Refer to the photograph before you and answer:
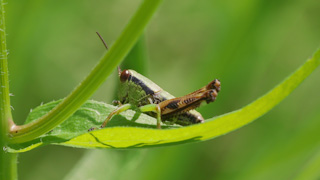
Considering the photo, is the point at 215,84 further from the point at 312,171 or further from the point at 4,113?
the point at 4,113

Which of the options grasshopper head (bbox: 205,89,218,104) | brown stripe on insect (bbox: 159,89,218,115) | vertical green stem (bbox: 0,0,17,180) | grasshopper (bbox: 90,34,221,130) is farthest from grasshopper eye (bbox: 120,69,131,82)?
vertical green stem (bbox: 0,0,17,180)

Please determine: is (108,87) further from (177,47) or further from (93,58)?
(177,47)

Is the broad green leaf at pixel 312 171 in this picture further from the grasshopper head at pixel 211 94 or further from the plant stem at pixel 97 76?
the plant stem at pixel 97 76

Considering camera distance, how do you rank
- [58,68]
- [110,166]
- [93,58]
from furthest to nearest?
1. [93,58]
2. [58,68]
3. [110,166]

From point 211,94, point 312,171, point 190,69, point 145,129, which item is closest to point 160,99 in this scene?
point 211,94

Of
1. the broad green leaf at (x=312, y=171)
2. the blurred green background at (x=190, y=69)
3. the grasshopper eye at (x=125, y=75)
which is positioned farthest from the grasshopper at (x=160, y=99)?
the broad green leaf at (x=312, y=171)

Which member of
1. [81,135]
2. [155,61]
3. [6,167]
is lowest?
[6,167]

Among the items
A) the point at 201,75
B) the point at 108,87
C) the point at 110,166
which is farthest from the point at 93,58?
the point at 110,166
